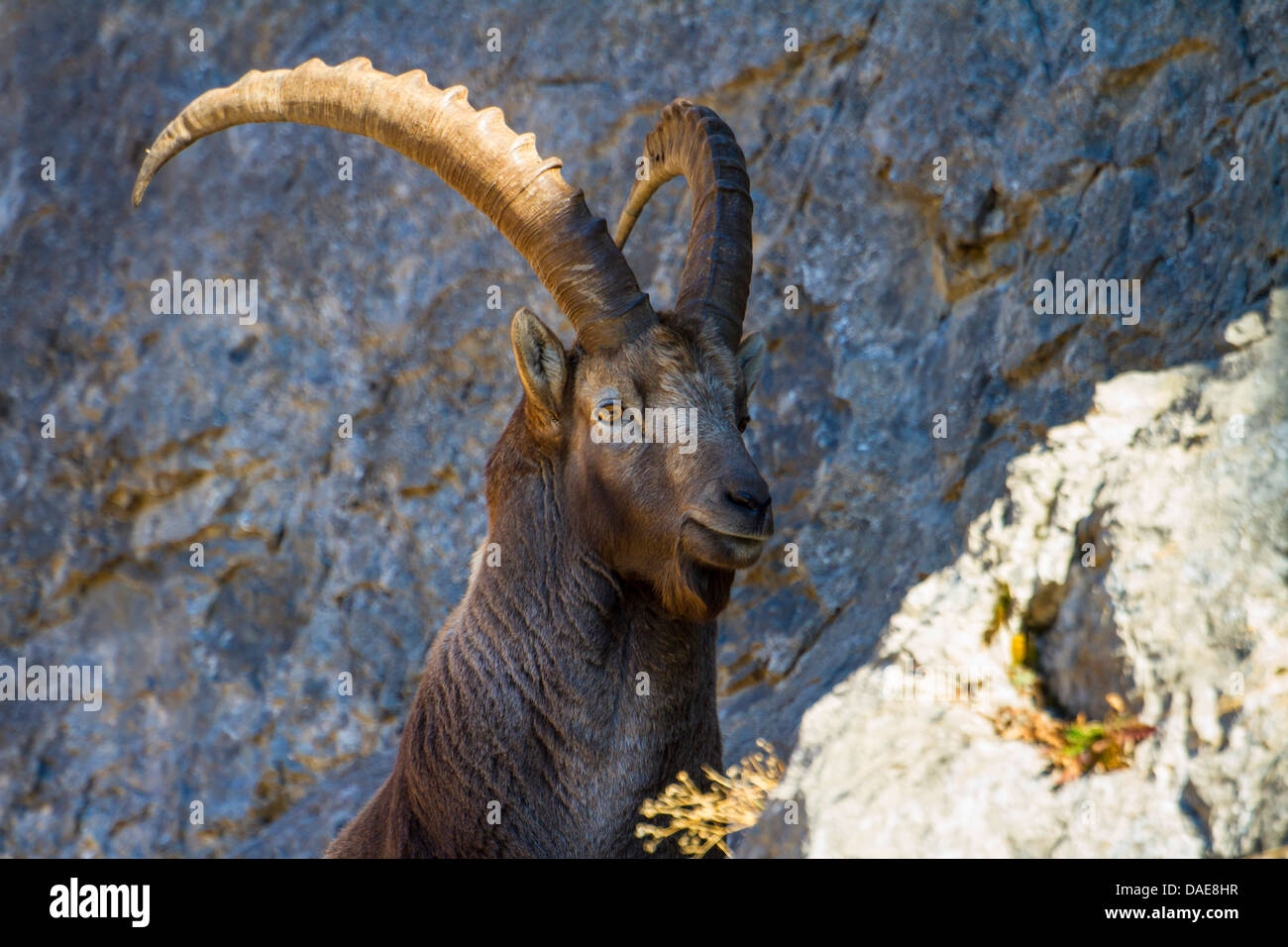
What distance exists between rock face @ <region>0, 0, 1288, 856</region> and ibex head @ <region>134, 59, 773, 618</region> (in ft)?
5.25

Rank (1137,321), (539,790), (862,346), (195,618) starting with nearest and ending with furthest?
(539,790)
(1137,321)
(862,346)
(195,618)

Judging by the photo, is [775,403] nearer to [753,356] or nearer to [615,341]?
[753,356]

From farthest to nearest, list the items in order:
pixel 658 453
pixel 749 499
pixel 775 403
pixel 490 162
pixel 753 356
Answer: pixel 775 403 < pixel 753 356 < pixel 490 162 < pixel 658 453 < pixel 749 499

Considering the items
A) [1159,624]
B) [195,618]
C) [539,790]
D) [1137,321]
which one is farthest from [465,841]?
[195,618]

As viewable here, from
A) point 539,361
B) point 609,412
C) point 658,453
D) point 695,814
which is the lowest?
point 695,814

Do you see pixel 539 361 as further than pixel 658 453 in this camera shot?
Yes

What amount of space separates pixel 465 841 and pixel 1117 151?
528 cm

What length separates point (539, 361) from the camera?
4.76 m

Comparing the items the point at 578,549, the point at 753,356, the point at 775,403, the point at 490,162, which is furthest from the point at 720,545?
the point at 775,403

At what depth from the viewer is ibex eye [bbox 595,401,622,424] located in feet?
15.1

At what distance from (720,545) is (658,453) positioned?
0.42 meters

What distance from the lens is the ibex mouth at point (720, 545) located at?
4301mm

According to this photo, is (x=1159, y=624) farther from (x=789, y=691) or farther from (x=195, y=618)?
(x=195, y=618)
